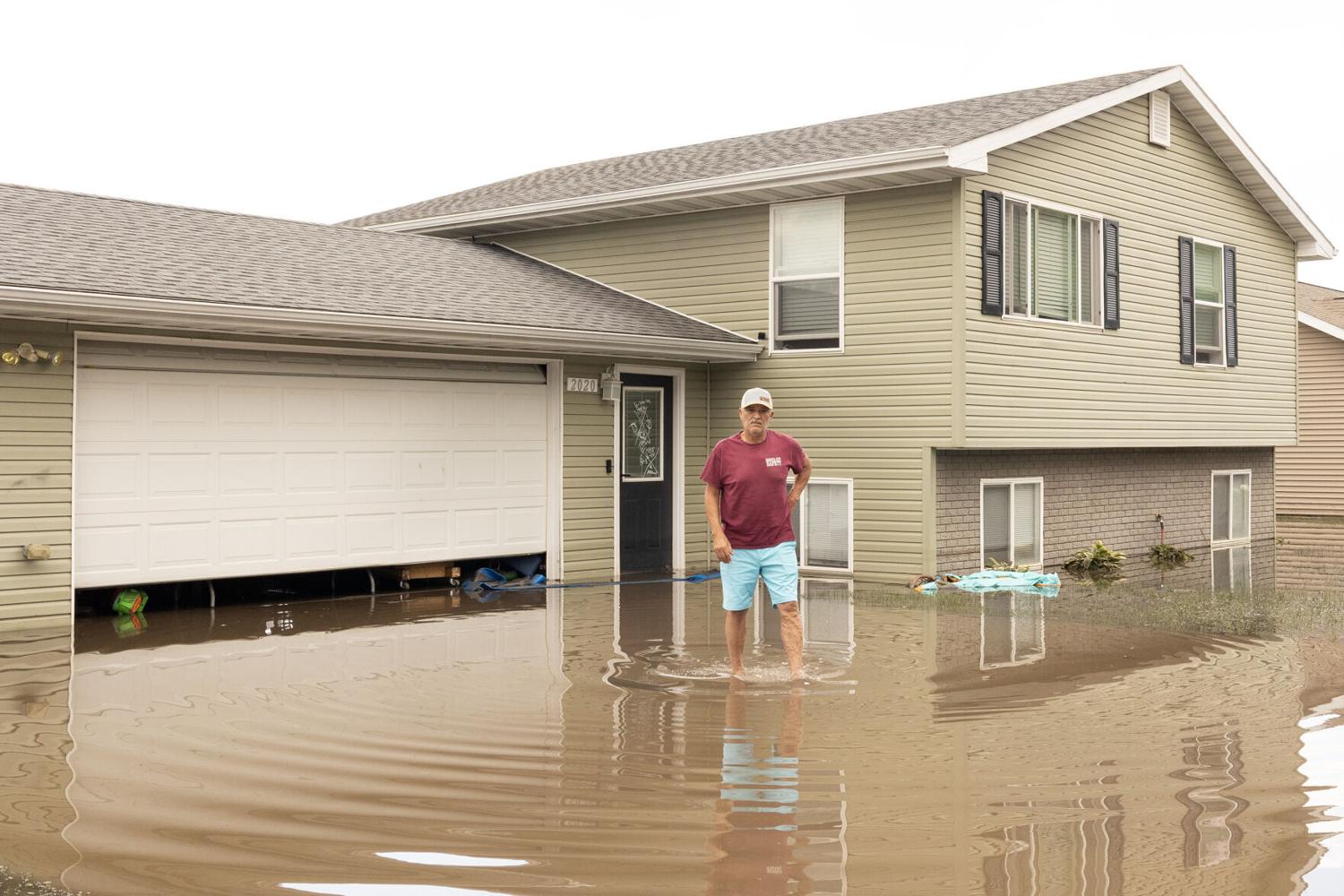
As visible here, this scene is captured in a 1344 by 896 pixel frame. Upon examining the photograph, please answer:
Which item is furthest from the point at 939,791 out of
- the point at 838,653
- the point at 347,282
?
the point at 347,282

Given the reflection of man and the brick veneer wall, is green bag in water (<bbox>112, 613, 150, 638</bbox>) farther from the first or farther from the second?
the brick veneer wall

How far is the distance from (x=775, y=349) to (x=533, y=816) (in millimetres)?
10919

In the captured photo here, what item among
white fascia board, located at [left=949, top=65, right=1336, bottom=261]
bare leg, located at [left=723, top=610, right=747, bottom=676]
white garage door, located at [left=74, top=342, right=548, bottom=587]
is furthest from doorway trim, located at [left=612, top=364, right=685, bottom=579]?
bare leg, located at [left=723, top=610, right=747, bottom=676]

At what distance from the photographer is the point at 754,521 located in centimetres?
898

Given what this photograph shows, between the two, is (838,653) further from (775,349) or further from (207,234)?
(207,234)

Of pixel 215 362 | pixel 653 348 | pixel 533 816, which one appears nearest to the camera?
pixel 533 816

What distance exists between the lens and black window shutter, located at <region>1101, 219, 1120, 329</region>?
16.8m

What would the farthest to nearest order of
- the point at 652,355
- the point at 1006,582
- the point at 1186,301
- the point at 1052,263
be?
1. the point at 1186,301
2. the point at 1052,263
3. the point at 652,355
4. the point at 1006,582

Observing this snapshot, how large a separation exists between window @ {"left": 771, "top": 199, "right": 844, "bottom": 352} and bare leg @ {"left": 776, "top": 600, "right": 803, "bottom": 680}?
7.02 meters

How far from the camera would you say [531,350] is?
14.6 meters

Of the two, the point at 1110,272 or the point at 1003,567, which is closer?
the point at 1003,567

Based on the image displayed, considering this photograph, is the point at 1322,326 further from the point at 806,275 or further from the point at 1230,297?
the point at 806,275

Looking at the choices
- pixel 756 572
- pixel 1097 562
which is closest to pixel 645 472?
pixel 1097 562

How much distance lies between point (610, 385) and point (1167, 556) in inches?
295
